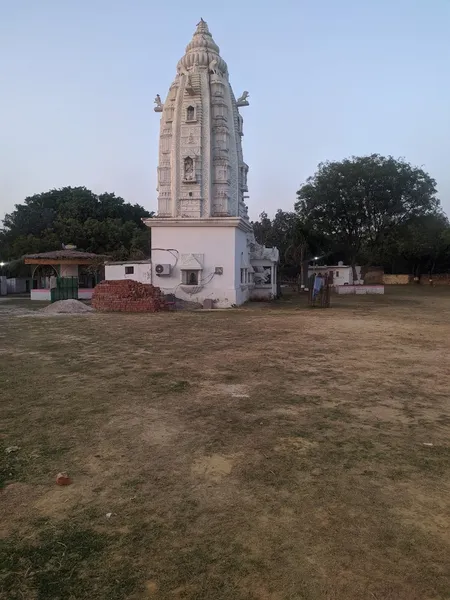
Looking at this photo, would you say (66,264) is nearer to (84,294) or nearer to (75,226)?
(84,294)

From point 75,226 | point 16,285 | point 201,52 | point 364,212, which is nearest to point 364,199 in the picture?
point 364,212

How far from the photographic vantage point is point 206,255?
836 inches

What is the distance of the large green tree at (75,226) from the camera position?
34.7 meters

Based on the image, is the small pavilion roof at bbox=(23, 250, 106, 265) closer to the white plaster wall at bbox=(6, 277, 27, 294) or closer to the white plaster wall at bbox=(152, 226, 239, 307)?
the white plaster wall at bbox=(152, 226, 239, 307)

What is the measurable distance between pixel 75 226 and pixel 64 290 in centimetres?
1614

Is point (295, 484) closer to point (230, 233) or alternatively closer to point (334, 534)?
point (334, 534)

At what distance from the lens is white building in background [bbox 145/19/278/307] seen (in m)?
21.2

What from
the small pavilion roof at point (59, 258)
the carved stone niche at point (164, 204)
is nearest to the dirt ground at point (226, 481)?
the carved stone niche at point (164, 204)

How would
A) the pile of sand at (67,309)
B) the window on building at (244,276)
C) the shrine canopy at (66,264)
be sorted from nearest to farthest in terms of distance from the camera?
the pile of sand at (67,309) → the window on building at (244,276) → the shrine canopy at (66,264)

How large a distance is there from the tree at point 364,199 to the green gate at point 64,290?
62.7 ft

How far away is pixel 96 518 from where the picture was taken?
2.95 meters

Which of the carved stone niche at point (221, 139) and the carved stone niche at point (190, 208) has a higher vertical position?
the carved stone niche at point (221, 139)

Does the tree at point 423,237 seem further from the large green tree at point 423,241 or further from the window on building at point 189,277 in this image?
the window on building at point 189,277

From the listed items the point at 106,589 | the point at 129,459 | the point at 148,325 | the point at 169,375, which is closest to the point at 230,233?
the point at 148,325
